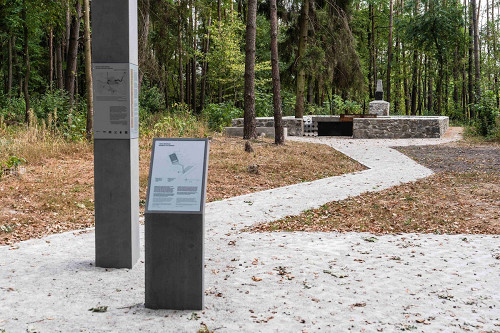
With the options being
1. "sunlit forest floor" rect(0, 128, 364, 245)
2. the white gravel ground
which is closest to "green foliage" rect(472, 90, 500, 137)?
"sunlit forest floor" rect(0, 128, 364, 245)

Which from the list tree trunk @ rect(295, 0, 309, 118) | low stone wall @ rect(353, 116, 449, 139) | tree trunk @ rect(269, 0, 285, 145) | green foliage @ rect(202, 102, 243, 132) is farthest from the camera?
low stone wall @ rect(353, 116, 449, 139)

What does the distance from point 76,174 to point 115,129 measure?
5.63m

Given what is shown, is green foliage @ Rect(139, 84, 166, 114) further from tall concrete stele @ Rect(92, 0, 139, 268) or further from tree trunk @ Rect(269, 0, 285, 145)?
tall concrete stele @ Rect(92, 0, 139, 268)

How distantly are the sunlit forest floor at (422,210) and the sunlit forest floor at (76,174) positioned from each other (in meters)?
2.32

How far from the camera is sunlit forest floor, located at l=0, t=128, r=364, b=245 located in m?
7.48

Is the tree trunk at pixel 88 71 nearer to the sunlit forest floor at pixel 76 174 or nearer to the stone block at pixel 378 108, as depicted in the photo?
the sunlit forest floor at pixel 76 174

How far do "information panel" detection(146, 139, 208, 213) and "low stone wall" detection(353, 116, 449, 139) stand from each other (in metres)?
20.7

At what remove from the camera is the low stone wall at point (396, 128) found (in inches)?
930

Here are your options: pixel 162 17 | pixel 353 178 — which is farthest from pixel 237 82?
pixel 353 178

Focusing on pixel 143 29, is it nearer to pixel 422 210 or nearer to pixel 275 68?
pixel 275 68

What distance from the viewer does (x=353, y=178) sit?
1165 centimetres

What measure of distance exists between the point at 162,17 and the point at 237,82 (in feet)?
27.9

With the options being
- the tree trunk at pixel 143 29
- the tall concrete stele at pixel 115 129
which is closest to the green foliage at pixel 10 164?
the tall concrete stele at pixel 115 129

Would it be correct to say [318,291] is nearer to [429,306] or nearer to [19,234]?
[429,306]
